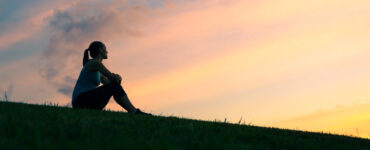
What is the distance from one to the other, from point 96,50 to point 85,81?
3.38ft

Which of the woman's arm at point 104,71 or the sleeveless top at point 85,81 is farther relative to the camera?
the sleeveless top at point 85,81

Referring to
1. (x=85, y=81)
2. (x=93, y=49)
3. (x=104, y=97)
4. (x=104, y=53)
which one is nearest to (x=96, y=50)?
(x=93, y=49)

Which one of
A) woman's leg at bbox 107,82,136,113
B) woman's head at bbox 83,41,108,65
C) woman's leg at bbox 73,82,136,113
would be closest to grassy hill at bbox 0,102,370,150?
woman's leg at bbox 73,82,136,113

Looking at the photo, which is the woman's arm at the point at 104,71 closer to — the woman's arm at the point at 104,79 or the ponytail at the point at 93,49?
the ponytail at the point at 93,49

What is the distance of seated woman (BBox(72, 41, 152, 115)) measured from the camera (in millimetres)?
13703

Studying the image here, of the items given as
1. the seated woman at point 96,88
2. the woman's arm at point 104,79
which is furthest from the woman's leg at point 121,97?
the woman's arm at point 104,79

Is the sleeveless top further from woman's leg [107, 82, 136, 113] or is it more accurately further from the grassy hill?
the grassy hill

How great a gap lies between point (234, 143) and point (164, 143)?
71.8 inches

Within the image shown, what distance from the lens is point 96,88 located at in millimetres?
13789

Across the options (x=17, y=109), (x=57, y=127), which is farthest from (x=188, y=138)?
(x=17, y=109)

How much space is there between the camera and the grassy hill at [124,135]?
7.66 metres

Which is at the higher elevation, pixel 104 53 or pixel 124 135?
pixel 104 53

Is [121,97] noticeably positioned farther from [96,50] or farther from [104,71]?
[96,50]

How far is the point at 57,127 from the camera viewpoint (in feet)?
29.2
